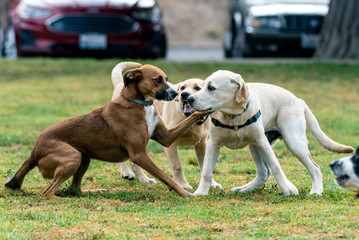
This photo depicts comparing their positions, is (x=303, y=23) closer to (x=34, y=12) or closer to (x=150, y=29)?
(x=150, y=29)

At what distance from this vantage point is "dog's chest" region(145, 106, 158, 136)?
682cm

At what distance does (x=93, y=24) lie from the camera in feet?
51.2

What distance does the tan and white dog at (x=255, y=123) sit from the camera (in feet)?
21.4

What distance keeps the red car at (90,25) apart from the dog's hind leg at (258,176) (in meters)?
8.64

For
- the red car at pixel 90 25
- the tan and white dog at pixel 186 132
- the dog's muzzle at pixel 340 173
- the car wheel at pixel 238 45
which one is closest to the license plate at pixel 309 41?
the car wheel at pixel 238 45

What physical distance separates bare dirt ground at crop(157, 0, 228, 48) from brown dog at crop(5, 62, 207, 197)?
22486 millimetres

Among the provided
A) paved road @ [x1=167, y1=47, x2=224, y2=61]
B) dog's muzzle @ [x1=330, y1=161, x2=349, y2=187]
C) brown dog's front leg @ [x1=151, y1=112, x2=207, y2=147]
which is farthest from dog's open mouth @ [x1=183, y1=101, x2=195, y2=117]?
paved road @ [x1=167, y1=47, x2=224, y2=61]

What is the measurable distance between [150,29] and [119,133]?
894 centimetres

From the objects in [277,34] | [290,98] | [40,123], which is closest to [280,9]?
[277,34]

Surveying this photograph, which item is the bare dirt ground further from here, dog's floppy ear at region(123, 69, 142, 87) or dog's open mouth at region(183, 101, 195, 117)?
dog's floppy ear at region(123, 69, 142, 87)

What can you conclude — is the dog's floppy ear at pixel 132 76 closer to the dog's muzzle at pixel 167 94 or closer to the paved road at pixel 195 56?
the dog's muzzle at pixel 167 94

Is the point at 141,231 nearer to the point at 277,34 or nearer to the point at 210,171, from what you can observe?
the point at 210,171

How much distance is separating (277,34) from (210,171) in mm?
9979

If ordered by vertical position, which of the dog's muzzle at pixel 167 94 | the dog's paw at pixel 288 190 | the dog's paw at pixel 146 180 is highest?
the dog's muzzle at pixel 167 94
